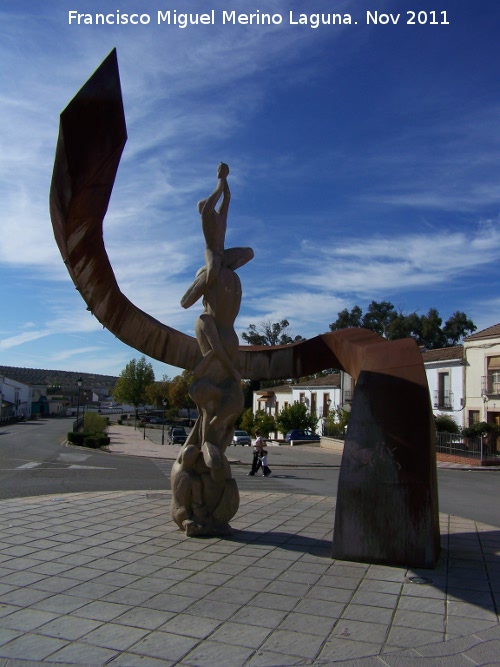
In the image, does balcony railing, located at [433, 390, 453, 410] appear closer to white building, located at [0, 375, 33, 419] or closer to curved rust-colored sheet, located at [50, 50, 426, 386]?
curved rust-colored sheet, located at [50, 50, 426, 386]

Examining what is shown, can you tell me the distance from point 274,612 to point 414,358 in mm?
3808

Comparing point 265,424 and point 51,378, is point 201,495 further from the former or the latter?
point 51,378

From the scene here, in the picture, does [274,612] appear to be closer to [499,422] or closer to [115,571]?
[115,571]

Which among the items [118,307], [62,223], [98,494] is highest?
[62,223]

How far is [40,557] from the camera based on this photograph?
23.1 feet

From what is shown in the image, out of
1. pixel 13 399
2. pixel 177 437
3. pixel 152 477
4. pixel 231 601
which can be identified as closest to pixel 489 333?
pixel 177 437

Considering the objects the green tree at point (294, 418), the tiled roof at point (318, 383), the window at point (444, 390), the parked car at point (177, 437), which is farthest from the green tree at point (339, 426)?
the parked car at point (177, 437)

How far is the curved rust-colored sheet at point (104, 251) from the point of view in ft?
23.9

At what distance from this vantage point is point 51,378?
121 meters

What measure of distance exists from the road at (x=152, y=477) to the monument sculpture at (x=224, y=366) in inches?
187

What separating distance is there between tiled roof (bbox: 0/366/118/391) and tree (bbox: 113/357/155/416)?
4202 cm

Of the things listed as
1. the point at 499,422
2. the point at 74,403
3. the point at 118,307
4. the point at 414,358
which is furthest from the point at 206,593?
the point at 74,403

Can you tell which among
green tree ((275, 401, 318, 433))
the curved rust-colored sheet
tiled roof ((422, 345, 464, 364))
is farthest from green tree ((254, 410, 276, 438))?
the curved rust-colored sheet

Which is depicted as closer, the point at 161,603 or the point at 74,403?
the point at 161,603
